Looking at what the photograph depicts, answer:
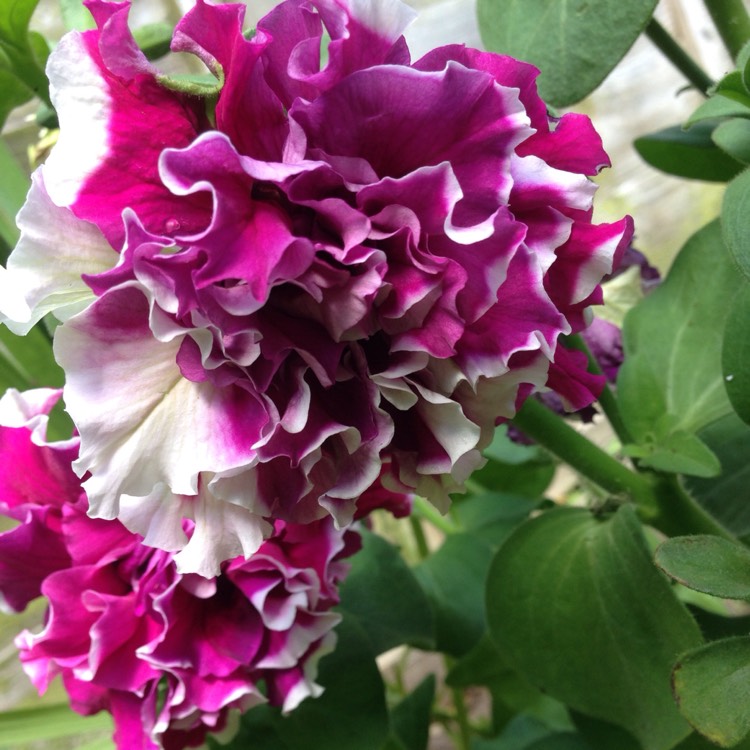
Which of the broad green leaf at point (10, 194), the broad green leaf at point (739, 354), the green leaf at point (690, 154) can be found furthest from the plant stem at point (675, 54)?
the broad green leaf at point (10, 194)

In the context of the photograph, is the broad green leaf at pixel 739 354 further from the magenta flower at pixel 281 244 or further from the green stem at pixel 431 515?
the green stem at pixel 431 515

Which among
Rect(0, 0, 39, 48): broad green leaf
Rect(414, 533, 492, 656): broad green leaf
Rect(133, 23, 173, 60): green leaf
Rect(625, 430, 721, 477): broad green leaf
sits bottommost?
Rect(414, 533, 492, 656): broad green leaf

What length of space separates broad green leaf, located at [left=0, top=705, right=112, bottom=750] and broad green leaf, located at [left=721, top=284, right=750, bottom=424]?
36 centimetres

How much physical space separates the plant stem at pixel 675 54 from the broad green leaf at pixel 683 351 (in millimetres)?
71

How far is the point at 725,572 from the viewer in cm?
26

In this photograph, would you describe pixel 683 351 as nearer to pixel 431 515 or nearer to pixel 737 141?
pixel 737 141

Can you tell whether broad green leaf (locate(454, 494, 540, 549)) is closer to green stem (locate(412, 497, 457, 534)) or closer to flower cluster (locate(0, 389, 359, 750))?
green stem (locate(412, 497, 457, 534))

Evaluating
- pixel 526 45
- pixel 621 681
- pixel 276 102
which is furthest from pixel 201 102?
pixel 621 681

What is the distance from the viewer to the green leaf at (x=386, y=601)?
433 mm

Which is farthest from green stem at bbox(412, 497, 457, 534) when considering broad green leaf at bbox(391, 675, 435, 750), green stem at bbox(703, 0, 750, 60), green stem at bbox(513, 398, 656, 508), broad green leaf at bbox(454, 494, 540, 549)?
green stem at bbox(703, 0, 750, 60)

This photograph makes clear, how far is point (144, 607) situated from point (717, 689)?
20cm

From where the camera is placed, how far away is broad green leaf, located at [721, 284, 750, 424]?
0.33m

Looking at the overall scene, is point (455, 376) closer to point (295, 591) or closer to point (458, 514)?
point (295, 591)

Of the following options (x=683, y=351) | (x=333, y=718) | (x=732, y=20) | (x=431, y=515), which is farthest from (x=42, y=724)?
(x=732, y=20)
